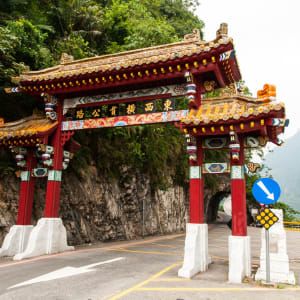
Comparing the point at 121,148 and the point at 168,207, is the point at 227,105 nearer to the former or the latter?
the point at 121,148

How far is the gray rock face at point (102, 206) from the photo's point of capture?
35.8 ft

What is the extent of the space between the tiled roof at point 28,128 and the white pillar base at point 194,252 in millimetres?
6084

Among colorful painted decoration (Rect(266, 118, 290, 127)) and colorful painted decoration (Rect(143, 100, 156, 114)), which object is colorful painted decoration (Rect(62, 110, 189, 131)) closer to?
colorful painted decoration (Rect(143, 100, 156, 114))

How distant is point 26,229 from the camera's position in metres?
10.1

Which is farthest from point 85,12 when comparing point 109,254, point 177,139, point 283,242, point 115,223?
point 283,242

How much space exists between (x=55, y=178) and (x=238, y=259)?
6831mm

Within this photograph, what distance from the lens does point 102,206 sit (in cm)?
1366

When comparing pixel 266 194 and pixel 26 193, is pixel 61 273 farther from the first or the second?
pixel 266 194

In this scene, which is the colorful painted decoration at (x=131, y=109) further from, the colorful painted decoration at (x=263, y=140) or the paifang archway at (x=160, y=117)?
the colorful painted decoration at (x=263, y=140)

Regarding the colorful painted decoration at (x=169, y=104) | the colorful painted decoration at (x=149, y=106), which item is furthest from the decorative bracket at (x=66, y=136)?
the colorful painted decoration at (x=169, y=104)

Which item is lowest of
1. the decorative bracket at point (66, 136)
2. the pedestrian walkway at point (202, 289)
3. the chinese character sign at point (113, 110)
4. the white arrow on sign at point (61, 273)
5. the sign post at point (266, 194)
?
the white arrow on sign at point (61, 273)

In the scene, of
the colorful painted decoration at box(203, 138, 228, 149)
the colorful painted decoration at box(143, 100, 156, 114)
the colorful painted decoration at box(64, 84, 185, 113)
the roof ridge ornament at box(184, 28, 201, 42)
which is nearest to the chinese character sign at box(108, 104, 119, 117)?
the colorful painted decoration at box(64, 84, 185, 113)

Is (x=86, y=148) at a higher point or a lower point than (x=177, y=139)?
lower

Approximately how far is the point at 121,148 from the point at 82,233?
205 inches
